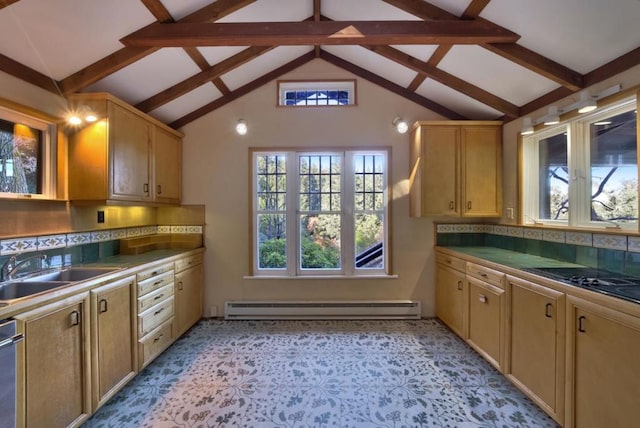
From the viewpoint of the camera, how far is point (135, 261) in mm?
2500

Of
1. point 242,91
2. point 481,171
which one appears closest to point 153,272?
point 242,91

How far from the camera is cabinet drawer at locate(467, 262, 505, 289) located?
229 cm

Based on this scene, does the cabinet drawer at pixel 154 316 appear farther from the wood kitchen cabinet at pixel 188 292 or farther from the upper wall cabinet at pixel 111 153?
the upper wall cabinet at pixel 111 153

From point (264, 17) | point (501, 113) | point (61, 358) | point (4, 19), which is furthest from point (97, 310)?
point (501, 113)

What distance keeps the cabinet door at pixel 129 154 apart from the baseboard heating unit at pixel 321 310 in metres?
1.66

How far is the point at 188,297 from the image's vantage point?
10.4ft

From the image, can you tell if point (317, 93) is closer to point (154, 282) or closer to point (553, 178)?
point (553, 178)

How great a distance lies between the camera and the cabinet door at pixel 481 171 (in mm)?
3170

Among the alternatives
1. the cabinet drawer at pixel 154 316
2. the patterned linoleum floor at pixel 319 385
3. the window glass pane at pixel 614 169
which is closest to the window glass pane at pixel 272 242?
the patterned linoleum floor at pixel 319 385

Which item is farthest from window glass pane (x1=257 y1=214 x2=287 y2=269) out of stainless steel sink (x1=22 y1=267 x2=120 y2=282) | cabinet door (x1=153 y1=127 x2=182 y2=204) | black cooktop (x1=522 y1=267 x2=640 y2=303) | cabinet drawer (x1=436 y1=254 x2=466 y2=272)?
black cooktop (x1=522 y1=267 x2=640 y2=303)

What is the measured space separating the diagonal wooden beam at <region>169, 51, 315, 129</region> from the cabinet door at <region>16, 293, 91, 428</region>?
2.43m

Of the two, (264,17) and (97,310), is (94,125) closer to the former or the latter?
(97,310)

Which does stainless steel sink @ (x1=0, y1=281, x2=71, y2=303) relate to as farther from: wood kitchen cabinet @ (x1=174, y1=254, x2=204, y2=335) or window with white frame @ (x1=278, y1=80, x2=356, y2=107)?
window with white frame @ (x1=278, y1=80, x2=356, y2=107)

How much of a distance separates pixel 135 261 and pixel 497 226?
3791mm
